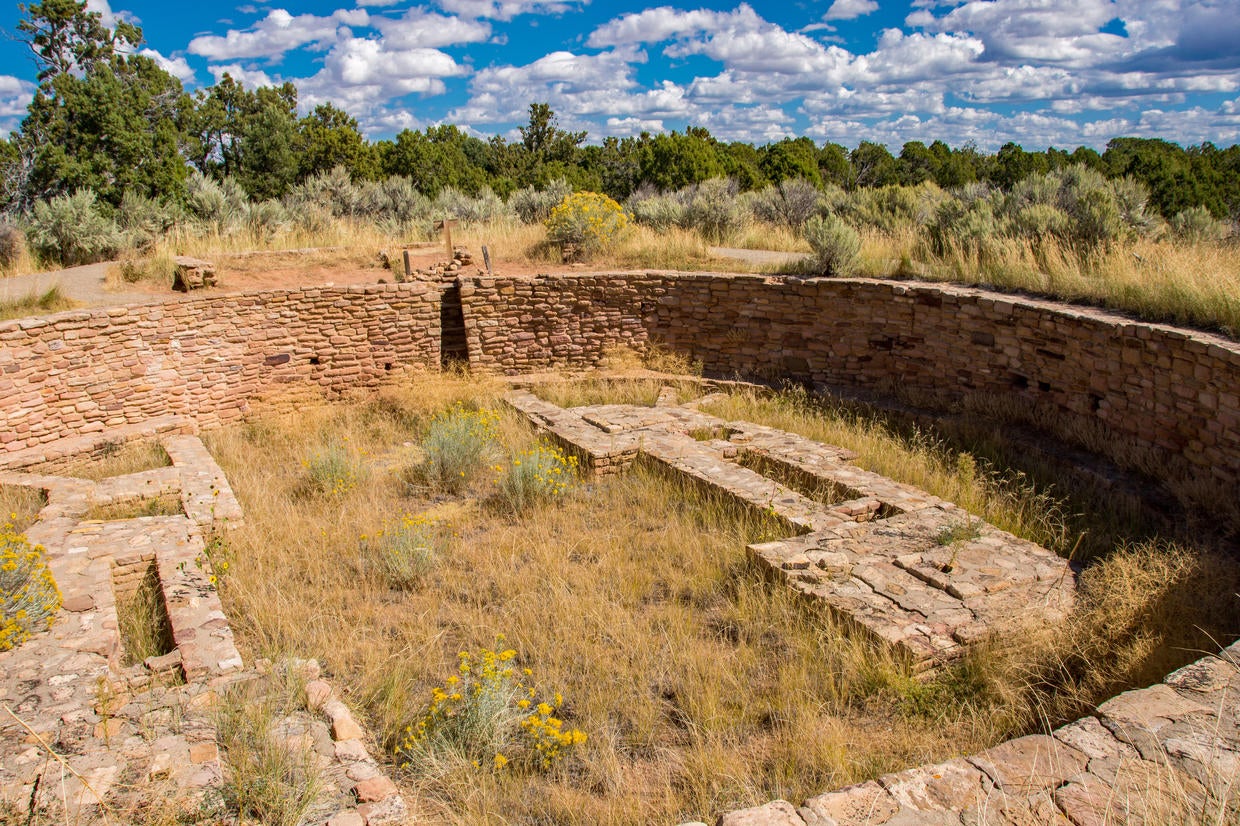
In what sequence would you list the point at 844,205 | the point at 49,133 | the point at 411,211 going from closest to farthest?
the point at 844,205
the point at 411,211
the point at 49,133

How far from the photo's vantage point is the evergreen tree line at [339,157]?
58.1ft

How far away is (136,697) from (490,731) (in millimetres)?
1753

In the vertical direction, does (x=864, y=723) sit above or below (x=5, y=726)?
below

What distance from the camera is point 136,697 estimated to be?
4.10m

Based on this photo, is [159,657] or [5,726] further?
[159,657]

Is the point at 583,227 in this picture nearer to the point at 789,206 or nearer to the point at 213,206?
the point at 789,206

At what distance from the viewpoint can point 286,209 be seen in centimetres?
1634

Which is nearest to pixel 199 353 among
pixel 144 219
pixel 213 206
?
pixel 144 219

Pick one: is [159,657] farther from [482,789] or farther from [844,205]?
[844,205]

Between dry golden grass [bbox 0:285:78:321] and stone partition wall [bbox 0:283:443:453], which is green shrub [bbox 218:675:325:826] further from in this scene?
dry golden grass [bbox 0:285:78:321]

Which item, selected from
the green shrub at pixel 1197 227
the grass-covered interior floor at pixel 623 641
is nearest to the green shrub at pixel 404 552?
the grass-covered interior floor at pixel 623 641

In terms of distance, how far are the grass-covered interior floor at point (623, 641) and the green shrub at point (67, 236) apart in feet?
23.5

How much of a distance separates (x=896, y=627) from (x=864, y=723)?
0.69 meters

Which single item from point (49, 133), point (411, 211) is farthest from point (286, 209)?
point (49, 133)
